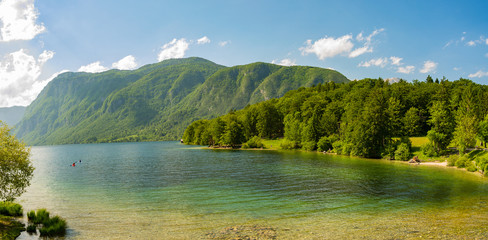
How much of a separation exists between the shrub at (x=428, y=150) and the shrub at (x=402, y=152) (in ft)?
12.5

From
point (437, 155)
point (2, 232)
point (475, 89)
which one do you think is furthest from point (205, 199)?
point (475, 89)

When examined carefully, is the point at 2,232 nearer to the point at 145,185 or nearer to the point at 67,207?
the point at 67,207

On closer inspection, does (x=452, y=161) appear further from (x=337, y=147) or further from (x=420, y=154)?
(x=337, y=147)

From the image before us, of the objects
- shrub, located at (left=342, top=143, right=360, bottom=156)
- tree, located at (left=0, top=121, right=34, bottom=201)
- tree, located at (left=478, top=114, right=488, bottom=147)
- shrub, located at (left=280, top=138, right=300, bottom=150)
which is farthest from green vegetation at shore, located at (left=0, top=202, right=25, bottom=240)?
shrub, located at (left=280, top=138, right=300, bottom=150)

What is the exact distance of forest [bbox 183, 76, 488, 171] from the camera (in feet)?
236

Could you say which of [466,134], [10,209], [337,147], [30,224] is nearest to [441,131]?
[466,134]

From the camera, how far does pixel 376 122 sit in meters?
83.4

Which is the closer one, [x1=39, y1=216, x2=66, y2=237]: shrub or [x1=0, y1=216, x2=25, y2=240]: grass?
[x1=0, y1=216, x2=25, y2=240]: grass

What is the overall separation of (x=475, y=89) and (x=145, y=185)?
460 feet

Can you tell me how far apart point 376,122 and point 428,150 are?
53.0ft

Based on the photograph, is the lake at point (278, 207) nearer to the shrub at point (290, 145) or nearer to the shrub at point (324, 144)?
the shrub at point (324, 144)

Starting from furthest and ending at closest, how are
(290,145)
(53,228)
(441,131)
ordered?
(290,145)
(441,131)
(53,228)

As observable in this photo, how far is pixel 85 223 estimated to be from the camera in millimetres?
25266

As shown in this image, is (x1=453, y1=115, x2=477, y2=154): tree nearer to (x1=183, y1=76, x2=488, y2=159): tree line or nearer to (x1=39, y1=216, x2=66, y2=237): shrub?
(x1=183, y1=76, x2=488, y2=159): tree line
